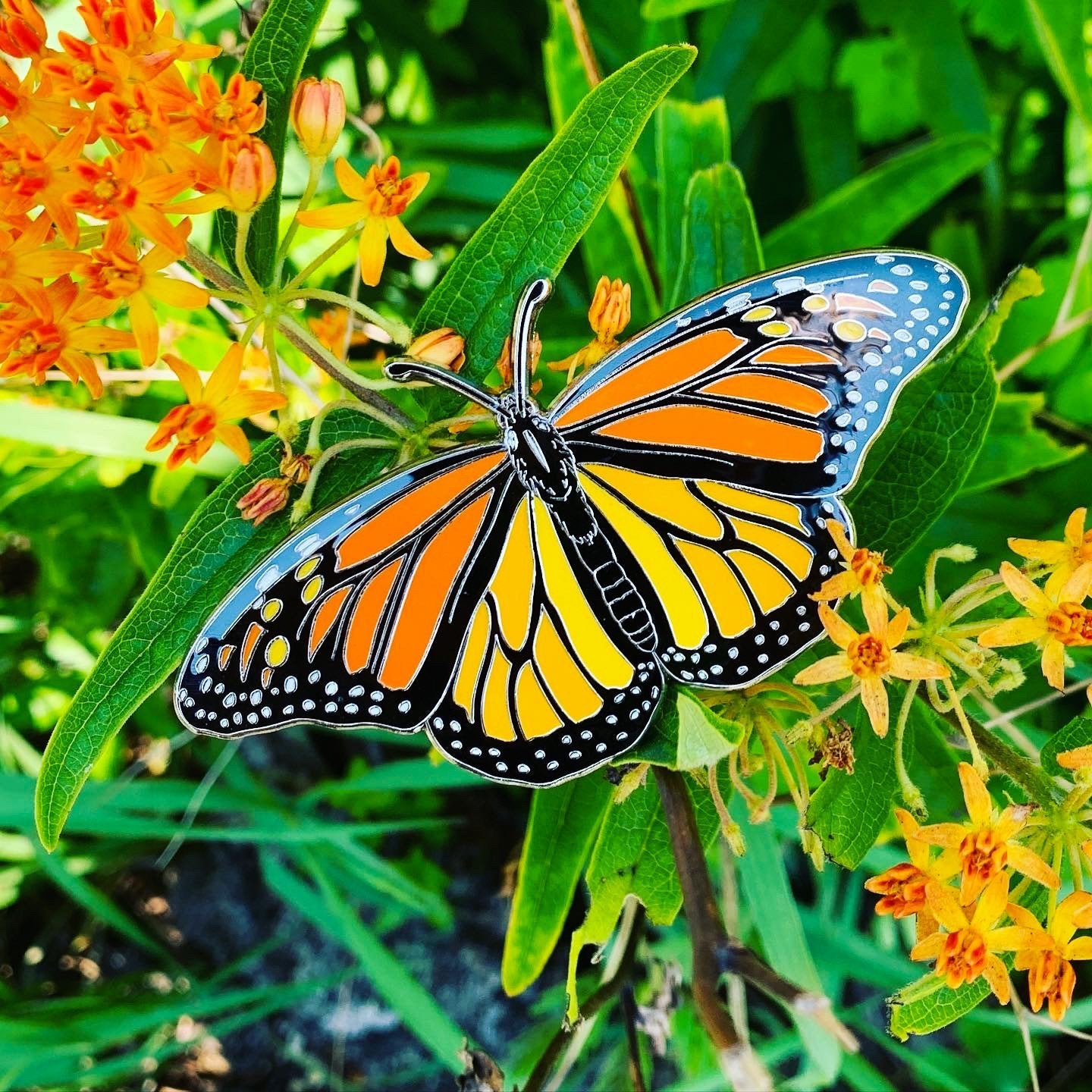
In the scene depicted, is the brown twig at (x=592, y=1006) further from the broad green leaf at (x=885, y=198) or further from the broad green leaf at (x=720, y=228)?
the broad green leaf at (x=885, y=198)

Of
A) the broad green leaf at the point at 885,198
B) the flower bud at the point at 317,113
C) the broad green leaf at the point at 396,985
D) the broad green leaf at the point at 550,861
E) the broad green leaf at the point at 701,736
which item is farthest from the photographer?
the broad green leaf at the point at 396,985

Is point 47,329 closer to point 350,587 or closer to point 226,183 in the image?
point 226,183

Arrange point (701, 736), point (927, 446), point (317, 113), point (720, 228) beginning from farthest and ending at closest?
point (720, 228), point (927, 446), point (317, 113), point (701, 736)

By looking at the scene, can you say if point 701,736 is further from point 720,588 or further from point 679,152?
point 679,152

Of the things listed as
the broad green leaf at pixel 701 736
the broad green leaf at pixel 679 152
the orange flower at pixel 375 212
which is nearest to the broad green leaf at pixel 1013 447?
the broad green leaf at pixel 679 152

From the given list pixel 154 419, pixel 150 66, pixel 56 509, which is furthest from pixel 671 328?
pixel 56 509

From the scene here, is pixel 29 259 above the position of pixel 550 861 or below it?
above

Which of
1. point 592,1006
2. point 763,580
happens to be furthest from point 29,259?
point 592,1006
